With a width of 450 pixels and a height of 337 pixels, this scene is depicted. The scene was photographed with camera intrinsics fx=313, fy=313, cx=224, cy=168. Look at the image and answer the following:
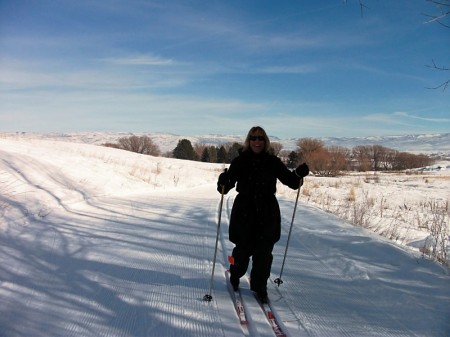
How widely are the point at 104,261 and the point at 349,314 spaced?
3.29 metres

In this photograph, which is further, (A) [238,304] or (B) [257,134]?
(B) [257,134]

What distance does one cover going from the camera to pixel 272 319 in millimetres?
3193

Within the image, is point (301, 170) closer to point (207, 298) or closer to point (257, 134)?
point (257, 134)

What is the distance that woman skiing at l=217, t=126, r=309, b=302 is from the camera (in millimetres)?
3686

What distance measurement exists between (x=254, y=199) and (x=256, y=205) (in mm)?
74

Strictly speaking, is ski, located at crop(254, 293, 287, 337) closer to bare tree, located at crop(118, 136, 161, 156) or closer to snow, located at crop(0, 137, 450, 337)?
snow, located at crop(0, 137, 450, 337)

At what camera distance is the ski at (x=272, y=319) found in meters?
2.96

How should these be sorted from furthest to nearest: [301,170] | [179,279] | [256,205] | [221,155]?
1. [221,155]
2. [179,279]
3. [301,170]
4. [256,205]

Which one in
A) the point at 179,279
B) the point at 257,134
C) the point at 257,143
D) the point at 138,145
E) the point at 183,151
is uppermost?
the point at 257,134

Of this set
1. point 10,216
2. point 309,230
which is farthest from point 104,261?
point 309,230

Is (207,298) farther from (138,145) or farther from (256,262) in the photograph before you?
(138,145)

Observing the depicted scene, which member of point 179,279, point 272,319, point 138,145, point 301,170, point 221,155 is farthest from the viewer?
point 221,155

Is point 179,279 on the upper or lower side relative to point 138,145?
lower

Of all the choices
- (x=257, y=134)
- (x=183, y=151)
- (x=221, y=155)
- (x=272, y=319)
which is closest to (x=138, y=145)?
(x=183, y=151)
